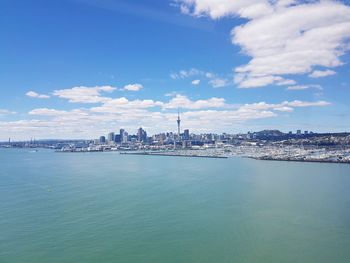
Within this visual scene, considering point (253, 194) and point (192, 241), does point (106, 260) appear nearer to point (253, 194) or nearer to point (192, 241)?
point (192, 241)

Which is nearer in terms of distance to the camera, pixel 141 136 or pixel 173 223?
pixel 173 223

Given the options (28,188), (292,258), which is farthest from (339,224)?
(28,188)

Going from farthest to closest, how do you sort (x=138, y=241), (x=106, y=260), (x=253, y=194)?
1. (x=253, y=194)
2. (x=138, y=241)
3. (x=106, y=260)

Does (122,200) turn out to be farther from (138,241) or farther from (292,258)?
(292,258)

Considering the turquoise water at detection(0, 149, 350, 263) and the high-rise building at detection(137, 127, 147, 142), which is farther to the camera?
the high-rise building at detection(137, 127, 147, 142)

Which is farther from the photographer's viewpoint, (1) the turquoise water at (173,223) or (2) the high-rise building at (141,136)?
(2) the high-rise building at (141,136)

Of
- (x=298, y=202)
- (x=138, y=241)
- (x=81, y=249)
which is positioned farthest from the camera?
(x=298, y=202)

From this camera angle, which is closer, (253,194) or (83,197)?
(83,197)
